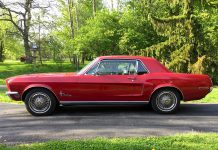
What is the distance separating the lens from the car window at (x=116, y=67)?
881cm

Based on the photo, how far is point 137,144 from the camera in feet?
18.5

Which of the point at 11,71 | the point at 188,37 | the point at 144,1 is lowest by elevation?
the point at 11,71

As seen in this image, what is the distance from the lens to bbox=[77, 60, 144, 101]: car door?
28.4 feet

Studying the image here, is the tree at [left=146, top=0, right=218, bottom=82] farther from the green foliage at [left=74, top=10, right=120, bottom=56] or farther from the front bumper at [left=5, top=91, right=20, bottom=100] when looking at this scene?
the front bumper at [left=5, top=91, right=20, bottom=100]

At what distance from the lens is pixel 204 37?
23.5 meters

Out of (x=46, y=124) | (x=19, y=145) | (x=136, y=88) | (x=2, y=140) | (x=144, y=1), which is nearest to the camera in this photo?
(x=19, y=145)

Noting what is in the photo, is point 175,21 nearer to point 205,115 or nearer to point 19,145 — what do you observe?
point 205,115

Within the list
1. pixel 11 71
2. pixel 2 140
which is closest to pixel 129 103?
pixel 2 140

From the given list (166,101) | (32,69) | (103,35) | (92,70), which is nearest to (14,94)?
(92,70)

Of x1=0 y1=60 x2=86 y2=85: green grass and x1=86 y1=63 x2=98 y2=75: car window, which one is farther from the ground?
x1=86 y1=63 x2=98 y2=75: car window

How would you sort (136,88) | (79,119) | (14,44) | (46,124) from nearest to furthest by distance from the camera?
(46,124) → (79,119) → (136,88) → (14,44)

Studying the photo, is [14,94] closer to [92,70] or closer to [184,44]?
[92,70]

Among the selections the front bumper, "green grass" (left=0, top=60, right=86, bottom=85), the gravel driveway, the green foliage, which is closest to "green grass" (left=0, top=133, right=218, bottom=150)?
the gravel driveway

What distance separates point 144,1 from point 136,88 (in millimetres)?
20899
